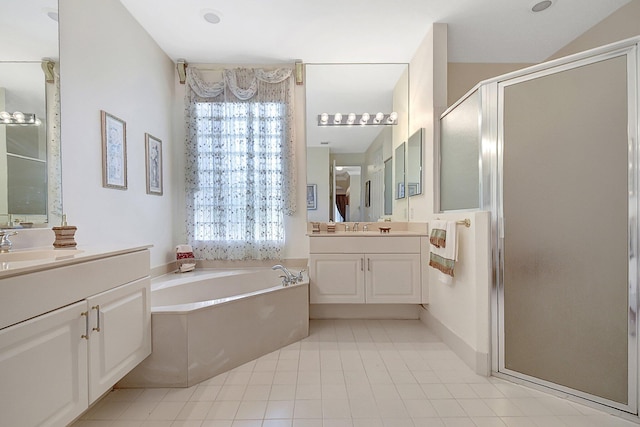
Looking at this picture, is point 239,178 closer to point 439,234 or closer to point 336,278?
point 336,278

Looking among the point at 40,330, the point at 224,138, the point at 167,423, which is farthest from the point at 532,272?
the point at 224,138

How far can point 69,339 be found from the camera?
1.05m

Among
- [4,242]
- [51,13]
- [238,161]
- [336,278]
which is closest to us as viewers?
[4,242]

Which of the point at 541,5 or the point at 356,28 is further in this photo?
the point at 356,28

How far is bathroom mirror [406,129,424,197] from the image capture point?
2574 mm

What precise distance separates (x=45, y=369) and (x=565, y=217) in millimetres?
2481

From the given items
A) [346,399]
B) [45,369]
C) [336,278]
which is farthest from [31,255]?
[336,278]

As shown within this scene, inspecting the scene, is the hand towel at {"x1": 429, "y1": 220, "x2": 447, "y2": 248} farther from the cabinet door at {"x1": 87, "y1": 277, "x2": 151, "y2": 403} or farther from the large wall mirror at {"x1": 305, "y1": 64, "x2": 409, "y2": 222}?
the cabinet door at {"x1": 87, "y1": 277, "x2": 151, "y2": 403}

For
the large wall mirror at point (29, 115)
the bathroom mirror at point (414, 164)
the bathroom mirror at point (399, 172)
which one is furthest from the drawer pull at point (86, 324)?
the bathroom mirror at point (399, 172)

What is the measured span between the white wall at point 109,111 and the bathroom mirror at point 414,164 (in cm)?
246

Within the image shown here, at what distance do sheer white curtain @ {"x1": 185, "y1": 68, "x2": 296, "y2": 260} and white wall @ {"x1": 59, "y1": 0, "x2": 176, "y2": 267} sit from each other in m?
0.29

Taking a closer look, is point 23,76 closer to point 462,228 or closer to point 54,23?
point 54,23

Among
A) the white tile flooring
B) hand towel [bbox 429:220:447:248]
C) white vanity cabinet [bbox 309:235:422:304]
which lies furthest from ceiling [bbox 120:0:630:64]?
the white tile flooring

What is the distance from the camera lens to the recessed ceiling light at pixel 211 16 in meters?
2.13
